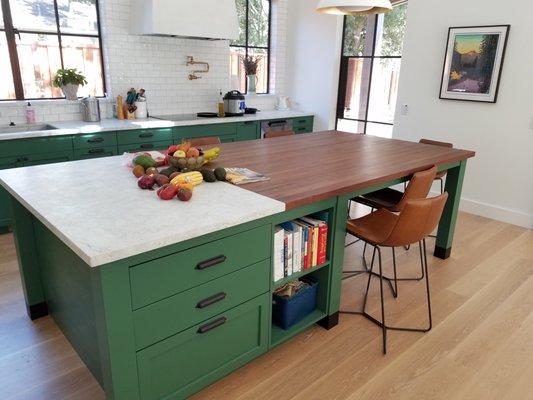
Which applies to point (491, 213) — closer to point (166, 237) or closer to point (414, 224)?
point (414, 224)

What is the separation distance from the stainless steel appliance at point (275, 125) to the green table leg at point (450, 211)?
254 centimetres

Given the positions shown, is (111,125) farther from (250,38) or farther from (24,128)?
(250,38)

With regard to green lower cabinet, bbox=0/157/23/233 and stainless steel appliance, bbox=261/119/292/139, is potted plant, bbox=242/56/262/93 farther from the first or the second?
green lower cabinet, bbox=0/157/23/233

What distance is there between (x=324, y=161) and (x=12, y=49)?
341 cm

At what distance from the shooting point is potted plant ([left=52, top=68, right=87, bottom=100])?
164 inches

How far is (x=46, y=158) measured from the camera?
3.66 meters

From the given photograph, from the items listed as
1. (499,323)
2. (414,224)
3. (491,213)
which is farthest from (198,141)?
(491,213)

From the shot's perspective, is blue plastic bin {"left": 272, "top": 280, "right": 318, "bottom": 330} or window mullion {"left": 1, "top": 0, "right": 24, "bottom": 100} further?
window mullion {"left": 1, "top": 0, "right": 24, "bottom": 100}

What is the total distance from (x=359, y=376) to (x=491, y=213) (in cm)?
312

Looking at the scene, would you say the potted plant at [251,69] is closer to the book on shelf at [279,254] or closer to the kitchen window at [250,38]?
the kitchen window at [250,38]

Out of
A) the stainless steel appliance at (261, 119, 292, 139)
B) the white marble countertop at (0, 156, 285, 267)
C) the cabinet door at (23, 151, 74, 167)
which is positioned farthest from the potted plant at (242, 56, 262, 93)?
the white marble countertop at (0, 156, 285, 267)

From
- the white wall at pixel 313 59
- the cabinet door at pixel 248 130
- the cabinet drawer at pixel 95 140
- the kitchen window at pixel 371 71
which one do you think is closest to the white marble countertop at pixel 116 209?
the cabinet drawer at pixel 95 140

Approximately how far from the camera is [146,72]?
479cm

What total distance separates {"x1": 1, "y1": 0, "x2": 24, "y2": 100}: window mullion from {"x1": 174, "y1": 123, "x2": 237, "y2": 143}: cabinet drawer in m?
1.59
